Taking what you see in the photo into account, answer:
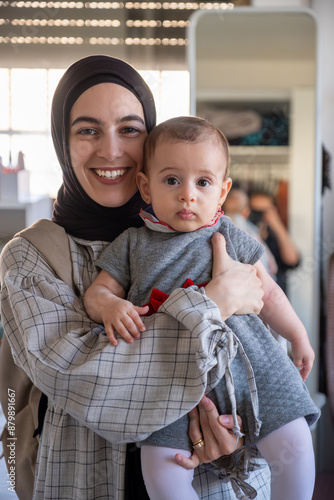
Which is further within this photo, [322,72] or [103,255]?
[322,72]

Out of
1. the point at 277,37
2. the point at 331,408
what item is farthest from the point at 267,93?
the point at 331,408

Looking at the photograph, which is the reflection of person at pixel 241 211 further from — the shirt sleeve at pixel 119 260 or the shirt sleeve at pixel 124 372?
the shirt sleeve at pixel 124 372

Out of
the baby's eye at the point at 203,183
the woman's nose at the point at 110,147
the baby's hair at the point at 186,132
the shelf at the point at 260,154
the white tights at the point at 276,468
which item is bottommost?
the white tights at the point at 276,468

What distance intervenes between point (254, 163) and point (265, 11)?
499 millimetres

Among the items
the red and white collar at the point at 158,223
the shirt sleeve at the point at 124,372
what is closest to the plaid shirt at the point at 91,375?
the shirt sleeve at the point at 124,372

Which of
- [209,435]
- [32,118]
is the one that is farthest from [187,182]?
[32,118]

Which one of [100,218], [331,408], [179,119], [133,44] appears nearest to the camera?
[179,119]

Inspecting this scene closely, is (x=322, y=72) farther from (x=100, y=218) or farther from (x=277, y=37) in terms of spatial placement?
(x=100, y=218)

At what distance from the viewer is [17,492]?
3.40 ft

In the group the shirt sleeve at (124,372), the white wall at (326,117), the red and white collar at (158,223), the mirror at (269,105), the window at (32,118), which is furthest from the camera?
the mirror at (269,105)

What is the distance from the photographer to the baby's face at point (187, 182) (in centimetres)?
84

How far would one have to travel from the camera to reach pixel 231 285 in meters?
Answer: 0.82

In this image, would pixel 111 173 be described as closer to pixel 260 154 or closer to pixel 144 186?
pixel 144 186

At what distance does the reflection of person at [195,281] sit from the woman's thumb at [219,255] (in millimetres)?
12
